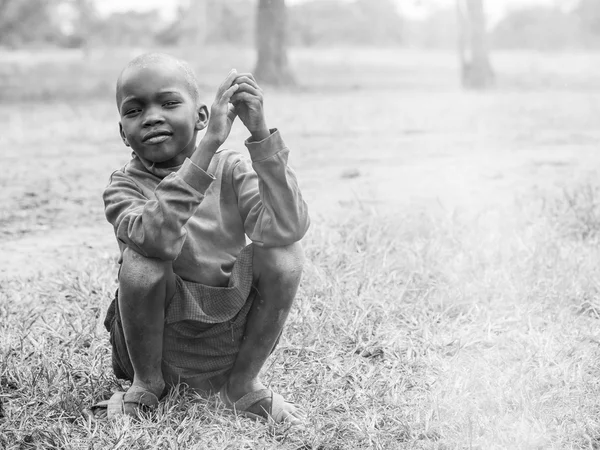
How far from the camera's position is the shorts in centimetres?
232

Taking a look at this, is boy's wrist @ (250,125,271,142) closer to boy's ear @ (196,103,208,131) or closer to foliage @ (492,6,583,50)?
boy's ear @ (196,103,208,131)

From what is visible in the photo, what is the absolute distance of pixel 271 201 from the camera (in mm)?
2207

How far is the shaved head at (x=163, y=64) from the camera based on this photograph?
2246mm

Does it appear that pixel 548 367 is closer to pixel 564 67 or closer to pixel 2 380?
pixel 2 380

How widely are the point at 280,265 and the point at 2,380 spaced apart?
109cm

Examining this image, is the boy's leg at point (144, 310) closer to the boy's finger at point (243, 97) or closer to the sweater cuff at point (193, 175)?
the sweater cuff at point (193, 175)

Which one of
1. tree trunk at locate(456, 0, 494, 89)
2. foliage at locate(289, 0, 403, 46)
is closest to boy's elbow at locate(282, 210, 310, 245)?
tree trunk at locate(456, 0, 494, 89)

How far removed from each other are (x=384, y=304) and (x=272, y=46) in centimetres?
1185

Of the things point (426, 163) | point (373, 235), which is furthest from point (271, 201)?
point (426, 163)

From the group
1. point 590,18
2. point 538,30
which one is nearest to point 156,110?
point 538,30

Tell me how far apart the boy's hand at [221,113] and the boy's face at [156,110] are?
0.16m

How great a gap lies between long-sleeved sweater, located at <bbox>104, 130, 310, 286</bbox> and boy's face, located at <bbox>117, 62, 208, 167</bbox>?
9 centimetres

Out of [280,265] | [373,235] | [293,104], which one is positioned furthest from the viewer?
[293,104]

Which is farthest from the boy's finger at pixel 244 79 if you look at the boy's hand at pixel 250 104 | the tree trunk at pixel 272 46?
the tree trunk at pixel 272 46
